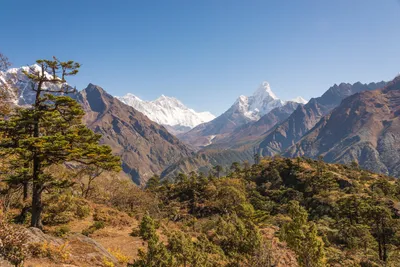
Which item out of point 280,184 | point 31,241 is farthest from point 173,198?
point 31,241

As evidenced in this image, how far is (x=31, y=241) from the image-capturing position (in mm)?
13914

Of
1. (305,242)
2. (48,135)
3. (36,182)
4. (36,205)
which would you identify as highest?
(48,135)

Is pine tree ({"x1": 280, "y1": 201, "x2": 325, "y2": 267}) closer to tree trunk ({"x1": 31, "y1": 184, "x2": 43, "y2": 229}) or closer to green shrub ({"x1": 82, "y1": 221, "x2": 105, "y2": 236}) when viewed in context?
green shrub ({"x1": 82, "y1": 221, "x2": 105, "y2": 236})

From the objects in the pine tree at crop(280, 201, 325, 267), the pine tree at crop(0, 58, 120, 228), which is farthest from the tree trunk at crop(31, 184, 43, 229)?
the pine tree at crop(280, 201, 325, 267)

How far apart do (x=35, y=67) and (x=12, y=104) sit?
3647mm

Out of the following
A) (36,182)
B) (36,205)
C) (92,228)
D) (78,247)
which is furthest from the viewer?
(92,228)

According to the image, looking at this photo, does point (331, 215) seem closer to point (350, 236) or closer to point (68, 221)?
point (350, 236)

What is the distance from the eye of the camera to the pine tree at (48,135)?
58.3 feet

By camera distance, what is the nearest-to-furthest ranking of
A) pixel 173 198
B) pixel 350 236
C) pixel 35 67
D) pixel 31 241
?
pixel 31 241 < pixel 35 67 < pixel 350 236 < pixel 173 198

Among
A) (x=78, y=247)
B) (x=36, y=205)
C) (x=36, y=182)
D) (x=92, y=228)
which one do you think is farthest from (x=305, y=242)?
(x=36, y=205)

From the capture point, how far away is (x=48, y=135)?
62.3 ft

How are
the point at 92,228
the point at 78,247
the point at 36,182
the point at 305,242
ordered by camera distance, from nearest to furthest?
the point at 78,247, the point at 305,242, the point at 36,182, the point at 92,228

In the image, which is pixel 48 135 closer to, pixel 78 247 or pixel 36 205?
pixel 36 205

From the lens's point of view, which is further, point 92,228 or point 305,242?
point 92,228
